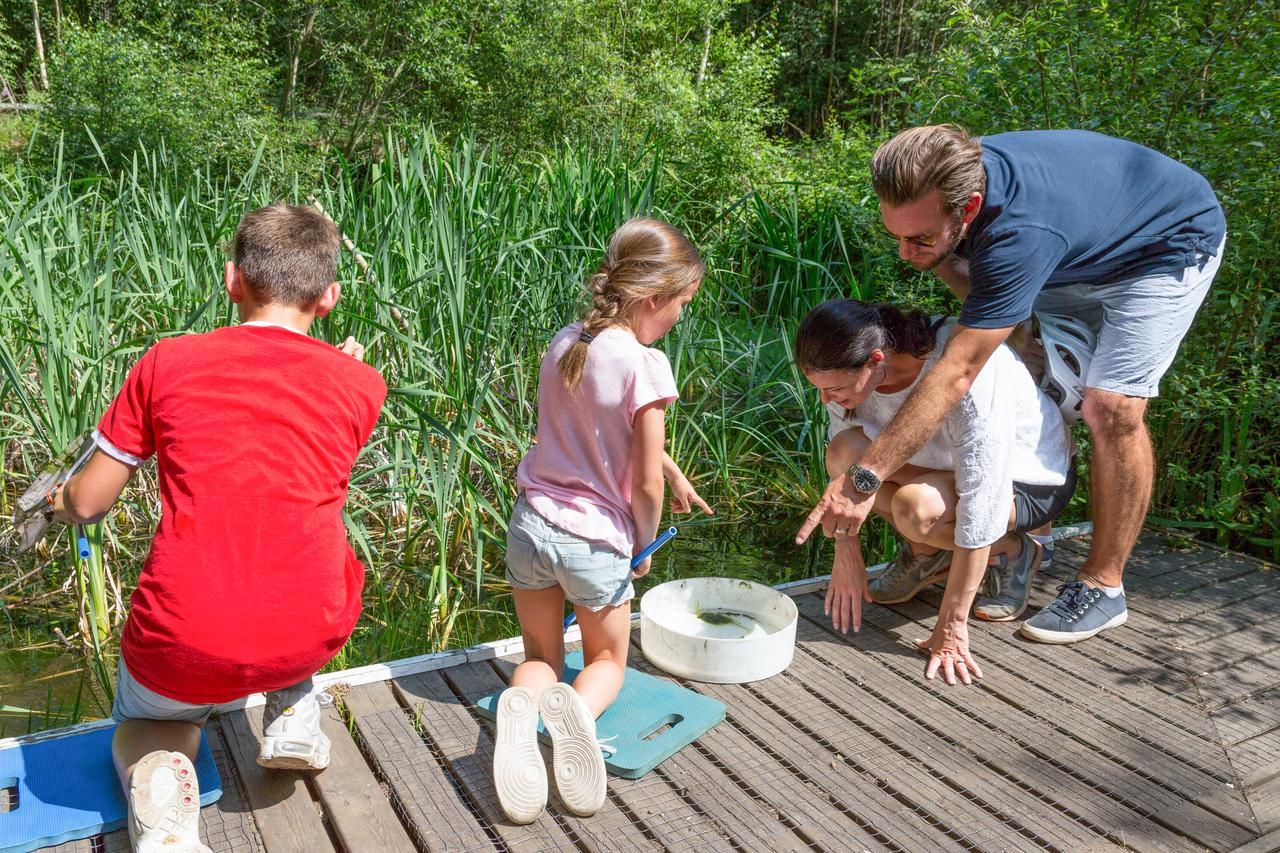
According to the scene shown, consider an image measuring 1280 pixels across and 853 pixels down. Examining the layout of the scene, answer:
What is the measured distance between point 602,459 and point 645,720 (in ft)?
1.75

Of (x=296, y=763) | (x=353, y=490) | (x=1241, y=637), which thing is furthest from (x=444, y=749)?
(x=1241, y=637)

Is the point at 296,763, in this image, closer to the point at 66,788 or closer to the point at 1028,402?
the point at 66,788

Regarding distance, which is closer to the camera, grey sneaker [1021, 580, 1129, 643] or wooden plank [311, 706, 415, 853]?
wooden plank [311, 706, 415, 853]

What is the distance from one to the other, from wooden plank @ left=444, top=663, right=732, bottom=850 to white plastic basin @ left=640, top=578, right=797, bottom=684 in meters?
0.37

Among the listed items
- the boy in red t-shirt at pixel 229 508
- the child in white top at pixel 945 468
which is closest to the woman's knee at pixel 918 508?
the child in white top at pixel 945 468

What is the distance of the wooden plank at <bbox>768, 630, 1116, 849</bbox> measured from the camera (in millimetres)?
1736

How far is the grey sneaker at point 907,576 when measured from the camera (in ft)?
8.32

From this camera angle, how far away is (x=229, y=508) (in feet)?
4.97

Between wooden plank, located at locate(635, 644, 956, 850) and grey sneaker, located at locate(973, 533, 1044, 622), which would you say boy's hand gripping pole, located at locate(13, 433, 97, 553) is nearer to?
wooden plank, located at locate(635, 644, 956, 850)

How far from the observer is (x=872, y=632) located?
2.49 m

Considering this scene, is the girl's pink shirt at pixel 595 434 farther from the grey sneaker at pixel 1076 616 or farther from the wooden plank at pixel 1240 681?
the wooden plank at pixel 1240 681

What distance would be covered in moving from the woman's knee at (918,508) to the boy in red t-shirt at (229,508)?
4.15 feet

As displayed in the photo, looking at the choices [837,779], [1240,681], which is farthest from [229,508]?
[1240,681]

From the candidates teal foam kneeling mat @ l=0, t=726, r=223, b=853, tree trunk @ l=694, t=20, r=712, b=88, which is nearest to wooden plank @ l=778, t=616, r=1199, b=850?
teal foam kneeling mat @ l=0, t=726, r=223, b=853
